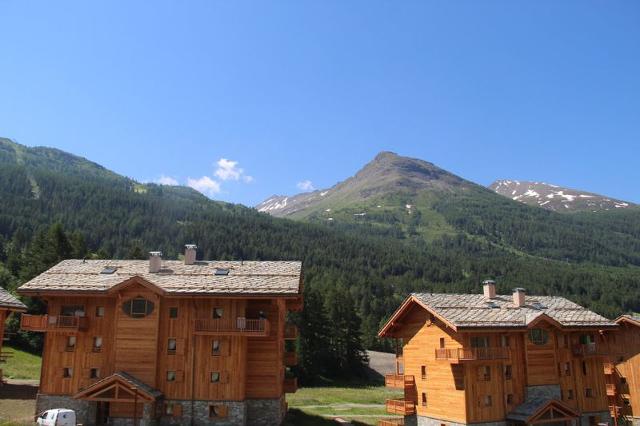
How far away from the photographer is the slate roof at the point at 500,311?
122 feet

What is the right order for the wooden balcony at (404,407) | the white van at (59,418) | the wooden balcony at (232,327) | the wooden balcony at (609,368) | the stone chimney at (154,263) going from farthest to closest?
the wooden balcony at (609,368), the wooden balcony at (404,407), the stone chimney at (154,263), the wooden balcony at (232,327), the white van at (59,418)

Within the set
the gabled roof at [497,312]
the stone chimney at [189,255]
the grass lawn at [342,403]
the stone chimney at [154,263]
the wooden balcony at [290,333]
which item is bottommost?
the grass lawn at [342,403]

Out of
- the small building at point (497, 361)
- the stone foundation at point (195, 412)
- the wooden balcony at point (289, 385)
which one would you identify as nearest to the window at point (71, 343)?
the stone foundation at point (195, 412)

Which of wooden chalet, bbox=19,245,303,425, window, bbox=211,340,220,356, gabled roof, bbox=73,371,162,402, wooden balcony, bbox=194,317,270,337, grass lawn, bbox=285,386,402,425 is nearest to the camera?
gabled roof, bbox=73,371,162,402

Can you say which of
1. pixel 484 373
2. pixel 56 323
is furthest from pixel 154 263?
pixel 484 373

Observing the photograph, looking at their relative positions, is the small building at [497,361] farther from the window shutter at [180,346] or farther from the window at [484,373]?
the window shutter at [180,346]

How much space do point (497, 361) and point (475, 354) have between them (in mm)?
2157

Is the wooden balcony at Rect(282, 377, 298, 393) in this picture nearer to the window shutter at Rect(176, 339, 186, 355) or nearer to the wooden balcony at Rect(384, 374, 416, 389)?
the wooden balcony at Rect(384, 374, 416, 389)

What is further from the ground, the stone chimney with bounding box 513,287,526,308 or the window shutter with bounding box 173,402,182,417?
the stone chimney with bounding box 513,287,526,308

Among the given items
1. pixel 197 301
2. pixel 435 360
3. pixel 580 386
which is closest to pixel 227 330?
pixel 197 301

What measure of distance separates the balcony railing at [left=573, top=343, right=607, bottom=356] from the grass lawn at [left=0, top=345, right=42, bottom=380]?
49181mm

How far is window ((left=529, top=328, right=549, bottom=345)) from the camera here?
3953cm

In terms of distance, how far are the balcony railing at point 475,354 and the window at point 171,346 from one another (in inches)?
741

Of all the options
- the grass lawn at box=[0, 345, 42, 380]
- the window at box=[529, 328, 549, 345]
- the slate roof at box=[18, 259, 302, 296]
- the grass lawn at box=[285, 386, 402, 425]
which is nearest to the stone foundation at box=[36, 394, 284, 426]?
the grass lawn at box=[285, 386, 402, 425]
